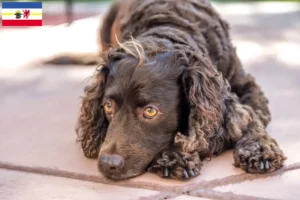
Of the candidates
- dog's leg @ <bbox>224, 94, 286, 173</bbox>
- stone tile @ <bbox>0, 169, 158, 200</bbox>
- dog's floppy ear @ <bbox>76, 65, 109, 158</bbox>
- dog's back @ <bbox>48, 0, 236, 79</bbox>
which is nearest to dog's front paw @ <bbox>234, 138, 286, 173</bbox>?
dog's leg @ <bbox>224, 94, 286, 173</bbox>

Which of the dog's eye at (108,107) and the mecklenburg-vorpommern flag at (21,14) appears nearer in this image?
the dog's eye at (108,107)

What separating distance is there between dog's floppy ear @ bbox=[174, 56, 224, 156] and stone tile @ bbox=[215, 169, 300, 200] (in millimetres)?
294

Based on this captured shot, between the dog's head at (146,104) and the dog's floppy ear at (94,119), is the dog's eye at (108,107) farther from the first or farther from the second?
the dog's floppy ear at (94,119)

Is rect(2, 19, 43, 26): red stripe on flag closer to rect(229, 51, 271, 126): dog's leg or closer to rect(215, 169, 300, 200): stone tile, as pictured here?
rect(229, 51, 271, 126): dog's leg

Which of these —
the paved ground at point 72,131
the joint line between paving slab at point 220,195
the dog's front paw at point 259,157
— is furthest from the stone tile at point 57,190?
the dog's front paw at point 259,157

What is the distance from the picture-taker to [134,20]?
4.20m

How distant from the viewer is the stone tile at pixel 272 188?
2.96 meters

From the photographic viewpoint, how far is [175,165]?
10.4 ft

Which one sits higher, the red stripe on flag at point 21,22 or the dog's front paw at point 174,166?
the red stripe on flag at point 21,22

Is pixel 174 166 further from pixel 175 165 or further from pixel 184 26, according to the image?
pixel 184 26

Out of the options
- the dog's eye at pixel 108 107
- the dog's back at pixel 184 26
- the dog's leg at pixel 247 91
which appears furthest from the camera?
the dog's leg at pixel 247 91

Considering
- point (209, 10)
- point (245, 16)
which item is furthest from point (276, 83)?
point (245, 16)

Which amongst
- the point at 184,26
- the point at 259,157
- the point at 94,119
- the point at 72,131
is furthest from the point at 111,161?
the point at 184,26

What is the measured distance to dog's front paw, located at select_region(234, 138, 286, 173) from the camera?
10.5 feet
